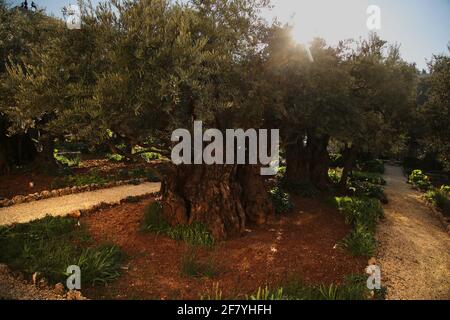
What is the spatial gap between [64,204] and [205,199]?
688cm

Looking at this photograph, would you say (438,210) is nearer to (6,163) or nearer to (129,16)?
(129,16)

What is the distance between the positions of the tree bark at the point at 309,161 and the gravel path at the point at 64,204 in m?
7.79

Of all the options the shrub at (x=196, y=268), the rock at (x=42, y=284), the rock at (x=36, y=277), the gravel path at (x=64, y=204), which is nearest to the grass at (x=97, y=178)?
the gravel path at (x=64, y=204)

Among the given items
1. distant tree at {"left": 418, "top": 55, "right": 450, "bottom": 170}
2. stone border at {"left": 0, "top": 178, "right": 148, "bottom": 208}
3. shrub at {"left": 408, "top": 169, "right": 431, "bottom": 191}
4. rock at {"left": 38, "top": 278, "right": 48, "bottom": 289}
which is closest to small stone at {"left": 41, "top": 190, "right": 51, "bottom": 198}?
stone border at {"left": 0, "top": 178, "right": 148, "bottom": 208}

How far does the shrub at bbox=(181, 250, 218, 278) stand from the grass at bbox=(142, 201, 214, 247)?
4.24 ft

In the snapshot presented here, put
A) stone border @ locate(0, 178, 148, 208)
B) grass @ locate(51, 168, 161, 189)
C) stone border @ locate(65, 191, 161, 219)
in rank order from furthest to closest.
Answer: grass @ locate(51, 168, 161, 189)
stone border @ locate(0, 178, 148, 208)
stone border @ locate(65, 191, 161, 219)

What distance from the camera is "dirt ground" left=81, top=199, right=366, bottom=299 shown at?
873 centimetres

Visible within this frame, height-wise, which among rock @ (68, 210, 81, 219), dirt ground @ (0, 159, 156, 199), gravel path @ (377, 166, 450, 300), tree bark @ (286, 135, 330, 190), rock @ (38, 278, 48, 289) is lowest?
gravel path @ (377, 166, 450, 300)

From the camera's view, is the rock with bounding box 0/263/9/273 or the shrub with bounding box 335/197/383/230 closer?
the rock with bounding box 0/263/9/273

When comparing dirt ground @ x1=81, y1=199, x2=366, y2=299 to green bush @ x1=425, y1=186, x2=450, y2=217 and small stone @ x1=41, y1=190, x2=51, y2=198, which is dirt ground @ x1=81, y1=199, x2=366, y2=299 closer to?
small stone @ x1=41, y1=190, x2=51, y2=198

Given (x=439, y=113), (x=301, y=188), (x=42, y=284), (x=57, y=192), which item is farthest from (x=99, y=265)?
(x=439, y=113)

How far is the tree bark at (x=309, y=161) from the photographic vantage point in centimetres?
2047

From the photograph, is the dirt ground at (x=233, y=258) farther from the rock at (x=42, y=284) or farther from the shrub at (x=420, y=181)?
the shrub at (x=420, y=181)
